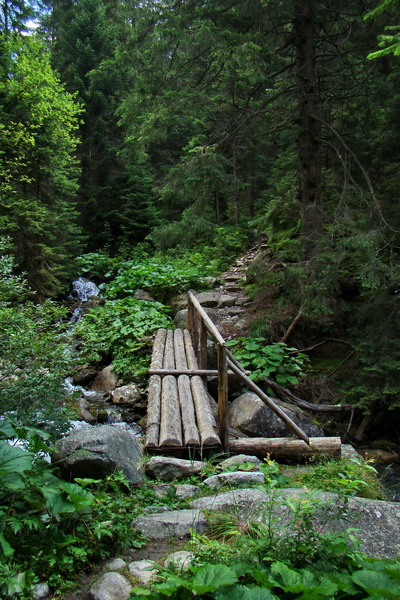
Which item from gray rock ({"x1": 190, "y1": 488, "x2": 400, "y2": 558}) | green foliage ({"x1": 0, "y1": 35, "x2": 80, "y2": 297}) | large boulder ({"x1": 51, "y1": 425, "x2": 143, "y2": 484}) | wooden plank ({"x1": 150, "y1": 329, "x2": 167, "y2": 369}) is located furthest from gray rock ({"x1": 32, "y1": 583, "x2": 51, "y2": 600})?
green foliage ({"x1": 0, "y1": 35, "x2": 80, "y2": 297})

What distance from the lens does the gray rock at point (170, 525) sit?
320 centimetres

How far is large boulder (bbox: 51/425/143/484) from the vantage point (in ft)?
12.0

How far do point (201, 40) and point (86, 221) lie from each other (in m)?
14.1

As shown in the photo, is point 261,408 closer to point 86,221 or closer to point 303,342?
point 303,342

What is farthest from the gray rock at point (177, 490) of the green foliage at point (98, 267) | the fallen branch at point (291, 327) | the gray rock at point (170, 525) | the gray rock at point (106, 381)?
the green foliage at point (98, 267)

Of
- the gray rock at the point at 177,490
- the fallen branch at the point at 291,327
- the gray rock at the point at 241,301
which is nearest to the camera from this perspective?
the gray rock at the point at 177,490

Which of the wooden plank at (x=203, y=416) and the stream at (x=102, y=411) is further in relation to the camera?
the stream at (x=102, y=411)

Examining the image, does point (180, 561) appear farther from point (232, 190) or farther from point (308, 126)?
point (232, 190)

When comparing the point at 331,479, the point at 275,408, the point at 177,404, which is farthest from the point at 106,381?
the point at 331,479

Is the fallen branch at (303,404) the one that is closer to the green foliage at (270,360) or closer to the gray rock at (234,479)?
the green foliage at (270,360)

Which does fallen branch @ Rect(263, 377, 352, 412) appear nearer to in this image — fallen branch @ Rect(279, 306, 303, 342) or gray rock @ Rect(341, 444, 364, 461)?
fallen branch @ Rect(279, 306, 303, 342)

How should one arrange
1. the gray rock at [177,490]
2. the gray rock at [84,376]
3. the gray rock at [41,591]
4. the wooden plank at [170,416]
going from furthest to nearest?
the gray rock at [84,376] < the wooden plank at [170,416] < the gray rock at [177,490] < the gray rock at [41,591]

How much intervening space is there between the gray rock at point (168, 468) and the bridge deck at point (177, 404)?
1.11 ft

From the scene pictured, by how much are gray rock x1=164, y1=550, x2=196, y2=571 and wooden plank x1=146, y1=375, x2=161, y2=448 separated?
86.4 inches
